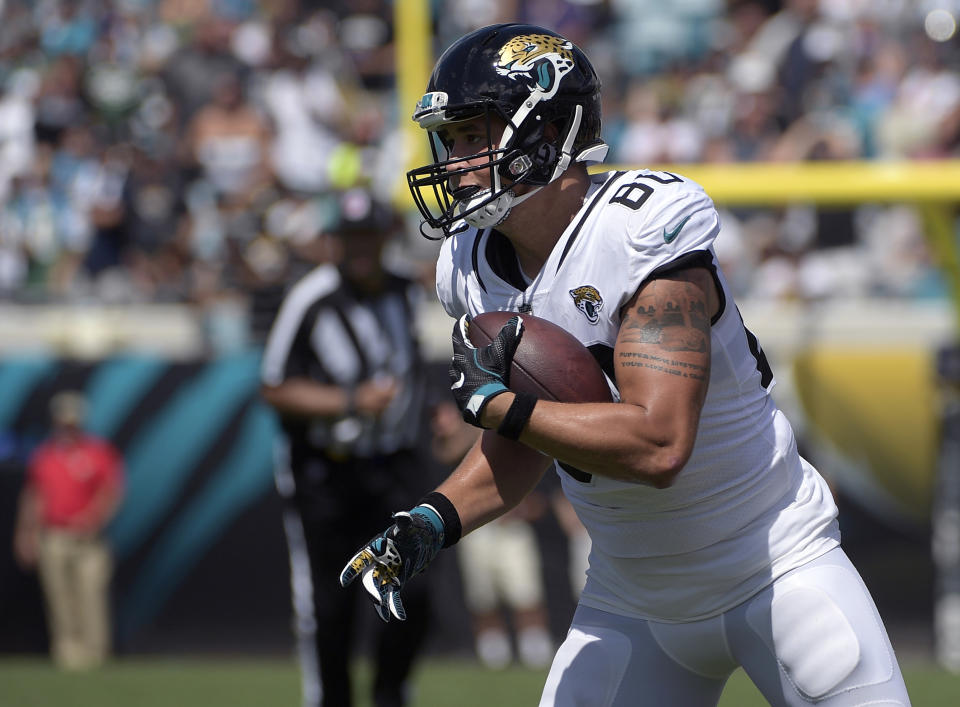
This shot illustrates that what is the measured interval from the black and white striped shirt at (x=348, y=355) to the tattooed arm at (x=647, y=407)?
2.73 meters

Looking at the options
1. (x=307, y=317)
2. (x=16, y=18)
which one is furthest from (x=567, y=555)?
(x=16, y=18)

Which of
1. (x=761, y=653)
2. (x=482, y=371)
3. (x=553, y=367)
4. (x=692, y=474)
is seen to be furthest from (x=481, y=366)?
(x=761, y=653)

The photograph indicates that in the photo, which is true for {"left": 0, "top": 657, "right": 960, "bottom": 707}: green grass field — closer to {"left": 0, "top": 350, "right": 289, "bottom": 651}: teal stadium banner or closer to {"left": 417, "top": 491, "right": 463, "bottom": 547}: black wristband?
{"left": 0, "top": 350, "right": 289, "bottom": 651}: teal stadium banner

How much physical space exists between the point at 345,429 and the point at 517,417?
276cm

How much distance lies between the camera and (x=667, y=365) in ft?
8.05

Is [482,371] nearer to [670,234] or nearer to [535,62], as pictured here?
[670,234]

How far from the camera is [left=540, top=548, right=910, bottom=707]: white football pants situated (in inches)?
101

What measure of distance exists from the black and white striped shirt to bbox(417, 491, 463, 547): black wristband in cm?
245

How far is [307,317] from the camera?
5.27 m

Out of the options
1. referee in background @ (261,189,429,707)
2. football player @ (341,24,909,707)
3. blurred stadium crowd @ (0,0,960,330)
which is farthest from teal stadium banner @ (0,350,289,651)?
football player @ (341,24,909,707)

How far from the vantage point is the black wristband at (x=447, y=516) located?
268cm

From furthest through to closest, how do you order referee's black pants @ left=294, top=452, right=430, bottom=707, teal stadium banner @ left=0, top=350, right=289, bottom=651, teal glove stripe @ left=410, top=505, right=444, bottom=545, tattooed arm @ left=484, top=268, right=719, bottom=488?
teal stadium banner @ left=0, top=350, right=289, bottom=651 < referee's black pants @ left=294, top=452, right=430, bottom=707 < teal glove stripe @ left=410, top=505, right=444, bottom=545 < tattooed arm @ left=484, top=268, right=719, bottom=488

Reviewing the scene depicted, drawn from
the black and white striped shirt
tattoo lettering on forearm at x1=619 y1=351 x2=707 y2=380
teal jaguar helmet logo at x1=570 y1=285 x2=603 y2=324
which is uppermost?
teal jaguar helmet logo at x1=570 y1=285 x2=603 y2=324

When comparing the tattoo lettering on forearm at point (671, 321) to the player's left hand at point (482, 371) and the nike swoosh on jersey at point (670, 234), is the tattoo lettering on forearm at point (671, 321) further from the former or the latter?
the player's left hand at point (482, 371)
